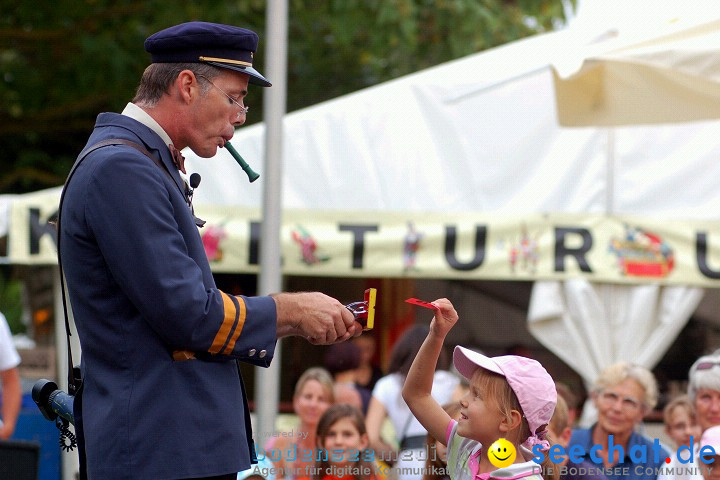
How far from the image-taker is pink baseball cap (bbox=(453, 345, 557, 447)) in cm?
294

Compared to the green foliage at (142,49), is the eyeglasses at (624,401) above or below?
below

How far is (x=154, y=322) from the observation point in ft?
7.52

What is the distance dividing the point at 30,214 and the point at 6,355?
3.60 ft

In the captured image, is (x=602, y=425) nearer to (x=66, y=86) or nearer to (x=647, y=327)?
(x=647, y=327)

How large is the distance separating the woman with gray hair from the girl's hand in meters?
1.88

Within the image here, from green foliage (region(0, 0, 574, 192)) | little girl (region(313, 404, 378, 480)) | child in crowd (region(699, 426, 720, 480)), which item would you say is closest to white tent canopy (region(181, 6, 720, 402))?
green foliage (region(0, 0, 574, 192))

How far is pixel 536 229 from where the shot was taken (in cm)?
625

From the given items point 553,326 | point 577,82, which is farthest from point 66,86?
point 577,82

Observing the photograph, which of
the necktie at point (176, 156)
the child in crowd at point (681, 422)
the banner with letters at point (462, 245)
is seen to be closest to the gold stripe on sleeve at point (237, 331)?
the necktie at point (176, 156)

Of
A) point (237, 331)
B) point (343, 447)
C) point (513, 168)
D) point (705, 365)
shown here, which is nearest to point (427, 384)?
point (237, 331)

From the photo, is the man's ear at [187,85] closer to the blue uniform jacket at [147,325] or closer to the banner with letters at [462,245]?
the blue uniform jacket at [147,325]

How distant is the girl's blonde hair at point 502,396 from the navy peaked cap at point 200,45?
3.36 ft

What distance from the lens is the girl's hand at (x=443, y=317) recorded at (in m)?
2.82

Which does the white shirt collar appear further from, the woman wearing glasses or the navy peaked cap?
the woman wearing glasses
